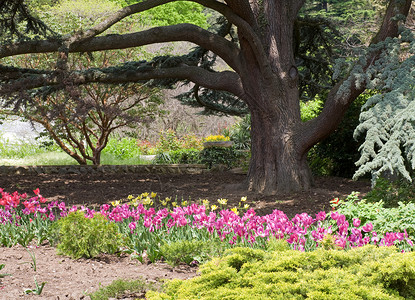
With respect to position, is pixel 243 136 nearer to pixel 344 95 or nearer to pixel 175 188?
pixel 175 188

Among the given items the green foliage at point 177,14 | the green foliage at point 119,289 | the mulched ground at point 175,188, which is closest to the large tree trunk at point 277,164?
the mulched ground at point 175,188

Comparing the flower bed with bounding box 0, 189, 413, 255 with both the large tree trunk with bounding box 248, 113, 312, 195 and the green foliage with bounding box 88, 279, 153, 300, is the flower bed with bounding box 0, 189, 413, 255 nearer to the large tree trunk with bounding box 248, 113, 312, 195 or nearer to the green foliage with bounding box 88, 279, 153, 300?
the green foliage with bounding box 88, 279, 153, 300

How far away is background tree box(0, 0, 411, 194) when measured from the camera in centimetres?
762

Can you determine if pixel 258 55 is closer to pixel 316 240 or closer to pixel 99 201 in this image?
pixel 99 201

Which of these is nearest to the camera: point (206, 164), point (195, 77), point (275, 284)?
point (275, 284)

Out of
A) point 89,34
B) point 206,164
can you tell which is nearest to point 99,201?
point 89,34

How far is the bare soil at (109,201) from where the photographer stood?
143 inches

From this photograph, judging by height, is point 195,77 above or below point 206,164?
above

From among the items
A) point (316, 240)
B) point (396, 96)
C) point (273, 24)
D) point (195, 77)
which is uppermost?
point (273, 24)

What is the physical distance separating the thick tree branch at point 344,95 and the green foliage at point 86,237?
14.7 ft

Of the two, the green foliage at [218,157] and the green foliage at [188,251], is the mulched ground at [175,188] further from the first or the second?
the green foliage at [188,251]

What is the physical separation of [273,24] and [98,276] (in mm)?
5983

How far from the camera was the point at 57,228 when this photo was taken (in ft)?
15.4

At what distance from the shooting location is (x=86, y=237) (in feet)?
14.0
